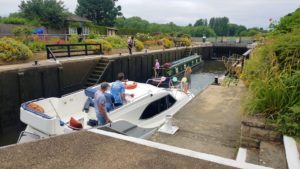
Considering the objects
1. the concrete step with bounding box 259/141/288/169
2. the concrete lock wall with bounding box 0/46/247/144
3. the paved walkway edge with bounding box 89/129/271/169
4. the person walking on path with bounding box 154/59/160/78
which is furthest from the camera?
the person walking on path with bounding box 154/59/160/78

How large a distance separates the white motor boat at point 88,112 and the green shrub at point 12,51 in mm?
6805

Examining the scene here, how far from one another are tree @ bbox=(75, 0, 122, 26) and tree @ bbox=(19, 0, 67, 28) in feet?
70.9

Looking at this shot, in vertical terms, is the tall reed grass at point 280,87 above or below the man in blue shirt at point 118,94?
above

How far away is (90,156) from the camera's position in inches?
115

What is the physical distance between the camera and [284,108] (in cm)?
339

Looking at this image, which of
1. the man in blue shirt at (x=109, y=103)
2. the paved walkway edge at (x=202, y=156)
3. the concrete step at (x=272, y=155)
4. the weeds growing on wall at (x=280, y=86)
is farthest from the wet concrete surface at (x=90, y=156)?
the man in blue shirt at (x=109, y=103)

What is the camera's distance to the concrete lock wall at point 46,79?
9.27 meters

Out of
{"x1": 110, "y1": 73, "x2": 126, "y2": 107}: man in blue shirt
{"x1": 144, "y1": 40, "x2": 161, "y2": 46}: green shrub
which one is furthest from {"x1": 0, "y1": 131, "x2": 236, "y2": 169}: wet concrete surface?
{"x1": 144, "y1": 40, "x2": 161, "y2": 46}: green shrub

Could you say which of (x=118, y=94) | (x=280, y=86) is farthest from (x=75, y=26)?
(x=280, y=86)

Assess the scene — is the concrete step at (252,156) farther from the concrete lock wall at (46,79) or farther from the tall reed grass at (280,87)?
the concrete lock wall at (46,79)

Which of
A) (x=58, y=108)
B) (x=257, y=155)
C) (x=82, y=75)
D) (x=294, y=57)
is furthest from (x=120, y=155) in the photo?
(x=82, y=75)

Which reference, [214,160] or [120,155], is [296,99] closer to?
[214,160]

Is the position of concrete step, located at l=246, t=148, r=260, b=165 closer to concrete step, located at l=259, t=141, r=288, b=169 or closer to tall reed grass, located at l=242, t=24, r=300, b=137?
concrete step, located at l=259, t=141, r=288, b=169

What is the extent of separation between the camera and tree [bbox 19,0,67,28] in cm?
3319
